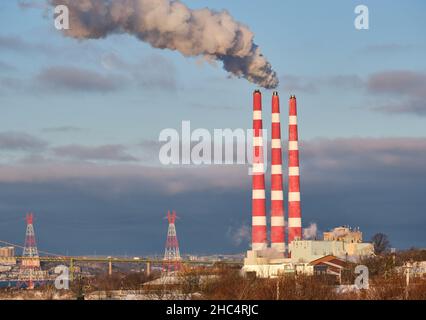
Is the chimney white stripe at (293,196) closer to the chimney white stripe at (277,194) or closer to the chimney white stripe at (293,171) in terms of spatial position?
the chimney white stripe at (277,194)

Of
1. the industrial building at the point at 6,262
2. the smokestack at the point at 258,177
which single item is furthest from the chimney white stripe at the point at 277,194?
the industrial building at the point at 6,262

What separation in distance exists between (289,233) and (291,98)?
31.5 ft

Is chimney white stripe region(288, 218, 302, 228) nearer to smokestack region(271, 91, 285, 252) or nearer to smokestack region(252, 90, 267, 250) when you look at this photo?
smokestack region(271, 91, 285, 252)

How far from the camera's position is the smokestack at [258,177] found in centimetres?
6969

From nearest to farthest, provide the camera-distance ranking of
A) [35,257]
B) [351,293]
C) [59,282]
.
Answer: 1. [351,293]
2. [59,282]
3. [35,257]

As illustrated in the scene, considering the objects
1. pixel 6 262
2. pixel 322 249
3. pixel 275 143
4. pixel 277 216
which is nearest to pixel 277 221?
pixel 277 216

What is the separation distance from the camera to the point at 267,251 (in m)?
71.7

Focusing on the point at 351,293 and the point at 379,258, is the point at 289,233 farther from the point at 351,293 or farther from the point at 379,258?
the point at 351,293

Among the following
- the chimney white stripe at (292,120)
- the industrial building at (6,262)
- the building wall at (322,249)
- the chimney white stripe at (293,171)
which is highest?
the chimney white stripe at (292,120)

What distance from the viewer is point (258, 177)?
70.4 metres

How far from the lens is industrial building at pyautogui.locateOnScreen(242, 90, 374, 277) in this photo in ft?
229

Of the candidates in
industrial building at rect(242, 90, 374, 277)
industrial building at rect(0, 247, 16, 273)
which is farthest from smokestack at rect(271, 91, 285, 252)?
industrial building at rect(0, 247, 16, 273)
